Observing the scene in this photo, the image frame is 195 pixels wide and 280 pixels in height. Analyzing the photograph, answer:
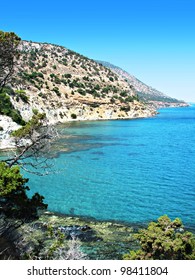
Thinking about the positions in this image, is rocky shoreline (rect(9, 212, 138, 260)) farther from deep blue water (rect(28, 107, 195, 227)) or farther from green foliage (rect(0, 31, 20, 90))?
green foliage (rect(0, 31, 20, 90))

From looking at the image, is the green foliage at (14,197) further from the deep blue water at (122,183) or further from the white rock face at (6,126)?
the white rock face at (6,126)

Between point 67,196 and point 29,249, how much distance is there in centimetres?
1457

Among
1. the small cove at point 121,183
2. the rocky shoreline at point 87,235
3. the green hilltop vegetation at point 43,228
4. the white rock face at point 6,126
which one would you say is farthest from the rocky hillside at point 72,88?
the green hilltop vegetation at point 43,228

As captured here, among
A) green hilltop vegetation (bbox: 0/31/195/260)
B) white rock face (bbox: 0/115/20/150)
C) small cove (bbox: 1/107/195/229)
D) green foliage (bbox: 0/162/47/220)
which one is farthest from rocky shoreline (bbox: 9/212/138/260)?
white rock face (bbox: 0/115/20/150)

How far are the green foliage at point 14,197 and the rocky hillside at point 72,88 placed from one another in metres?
77.2

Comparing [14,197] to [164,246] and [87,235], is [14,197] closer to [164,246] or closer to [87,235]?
[164,246]

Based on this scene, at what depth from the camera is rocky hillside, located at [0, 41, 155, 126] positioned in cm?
11100

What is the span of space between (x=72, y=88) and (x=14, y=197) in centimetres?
11792

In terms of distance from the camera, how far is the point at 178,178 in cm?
3628

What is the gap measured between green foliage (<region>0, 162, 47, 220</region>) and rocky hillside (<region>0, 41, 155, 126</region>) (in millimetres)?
77181

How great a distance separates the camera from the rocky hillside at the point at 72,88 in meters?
111

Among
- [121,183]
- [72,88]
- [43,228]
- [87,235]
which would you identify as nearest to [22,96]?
[72,88]
